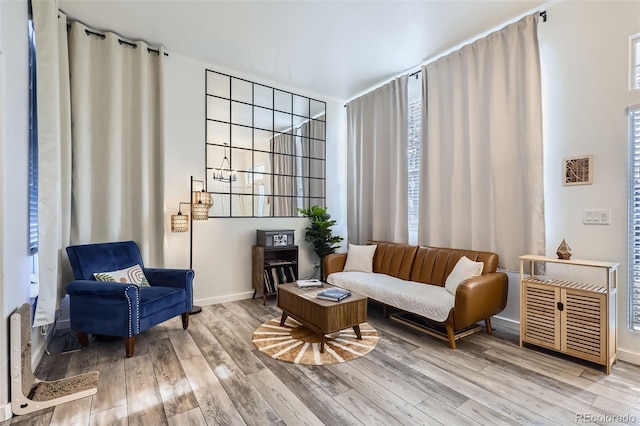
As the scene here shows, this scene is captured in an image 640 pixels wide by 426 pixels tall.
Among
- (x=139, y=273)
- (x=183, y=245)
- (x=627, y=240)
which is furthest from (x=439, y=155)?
(x=139, y=273)

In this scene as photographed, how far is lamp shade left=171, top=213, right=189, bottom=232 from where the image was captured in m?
3.40

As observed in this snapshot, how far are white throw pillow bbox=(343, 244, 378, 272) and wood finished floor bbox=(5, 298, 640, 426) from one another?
123cm

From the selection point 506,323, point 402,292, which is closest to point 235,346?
point 402,292

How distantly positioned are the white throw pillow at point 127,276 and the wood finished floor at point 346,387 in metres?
0.54

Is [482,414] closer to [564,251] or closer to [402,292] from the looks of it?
[402,292]

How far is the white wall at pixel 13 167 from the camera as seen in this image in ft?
5.65

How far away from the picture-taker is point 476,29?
3.14m

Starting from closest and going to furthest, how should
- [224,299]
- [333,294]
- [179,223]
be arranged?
1. [333,294]
2. [179,223]
3. [224,299]

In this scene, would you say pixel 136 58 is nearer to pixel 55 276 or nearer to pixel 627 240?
pixel 55 276

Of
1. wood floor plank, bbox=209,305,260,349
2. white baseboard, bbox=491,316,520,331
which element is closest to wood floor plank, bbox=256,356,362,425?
wood floor plank, bbox=209,305,260,349

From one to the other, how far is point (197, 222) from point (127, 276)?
1.06m

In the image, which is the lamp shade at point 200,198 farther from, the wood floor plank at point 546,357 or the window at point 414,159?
the wood floor plank at point 546,357

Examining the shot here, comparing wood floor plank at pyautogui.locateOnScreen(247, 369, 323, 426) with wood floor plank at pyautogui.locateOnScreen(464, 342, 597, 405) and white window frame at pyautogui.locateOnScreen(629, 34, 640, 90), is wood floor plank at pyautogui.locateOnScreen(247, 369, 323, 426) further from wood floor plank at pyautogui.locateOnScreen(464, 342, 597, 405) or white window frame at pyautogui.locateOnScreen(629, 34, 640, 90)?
white window frame at pyautogui.locateOnScreen(629, 34, 640, 90)

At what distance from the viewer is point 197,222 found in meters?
3.77
